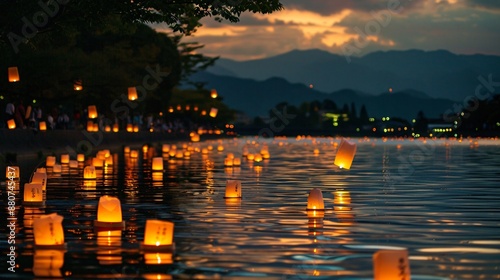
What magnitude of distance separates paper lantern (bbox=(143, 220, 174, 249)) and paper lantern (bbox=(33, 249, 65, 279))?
1.11 m

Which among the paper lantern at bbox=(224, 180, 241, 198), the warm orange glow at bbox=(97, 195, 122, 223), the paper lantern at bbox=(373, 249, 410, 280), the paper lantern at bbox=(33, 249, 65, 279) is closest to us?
the paper lantern at bbox=(373, 249, 410, 280)

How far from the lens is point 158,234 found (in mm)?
15422

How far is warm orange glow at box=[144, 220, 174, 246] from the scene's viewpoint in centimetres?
1540

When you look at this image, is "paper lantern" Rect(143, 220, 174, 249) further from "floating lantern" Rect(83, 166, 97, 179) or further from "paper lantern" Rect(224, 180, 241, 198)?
"floating lantern" Rect(83, 166, 97, 179)

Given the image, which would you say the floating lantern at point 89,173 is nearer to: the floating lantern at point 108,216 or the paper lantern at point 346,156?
the paper lantern at point 346,156

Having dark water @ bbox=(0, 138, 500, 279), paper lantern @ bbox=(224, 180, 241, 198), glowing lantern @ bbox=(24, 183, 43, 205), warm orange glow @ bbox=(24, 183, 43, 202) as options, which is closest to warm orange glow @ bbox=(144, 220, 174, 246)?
dark water @ bbox=(0, 138, 500, 279)

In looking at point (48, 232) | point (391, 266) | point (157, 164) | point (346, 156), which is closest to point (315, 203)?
point (346, 156)

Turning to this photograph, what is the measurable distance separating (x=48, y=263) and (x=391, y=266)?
15.3 feet

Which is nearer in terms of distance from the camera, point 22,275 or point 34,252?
point 22,275

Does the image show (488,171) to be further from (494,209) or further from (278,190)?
(494,209)

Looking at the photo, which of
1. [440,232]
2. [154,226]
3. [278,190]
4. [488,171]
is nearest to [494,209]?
[440,232]

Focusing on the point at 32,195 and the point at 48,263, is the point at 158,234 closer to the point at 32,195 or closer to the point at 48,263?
the point at 48,263

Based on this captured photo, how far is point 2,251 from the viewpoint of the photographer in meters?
15.5

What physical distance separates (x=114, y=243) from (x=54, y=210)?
22.5ft
